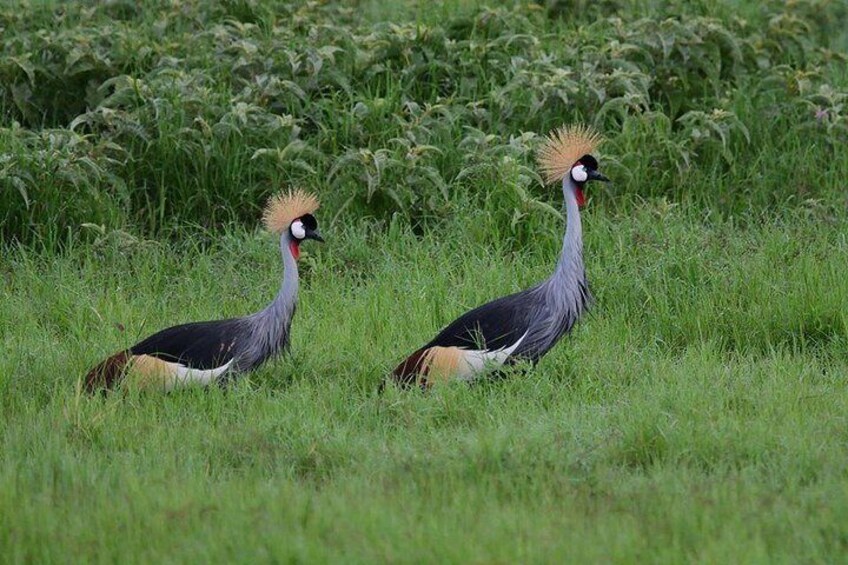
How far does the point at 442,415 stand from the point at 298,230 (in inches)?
41.1

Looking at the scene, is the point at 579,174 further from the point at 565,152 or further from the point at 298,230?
the point at 298,230

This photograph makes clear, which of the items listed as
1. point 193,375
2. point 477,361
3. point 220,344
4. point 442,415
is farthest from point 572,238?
point 193,375

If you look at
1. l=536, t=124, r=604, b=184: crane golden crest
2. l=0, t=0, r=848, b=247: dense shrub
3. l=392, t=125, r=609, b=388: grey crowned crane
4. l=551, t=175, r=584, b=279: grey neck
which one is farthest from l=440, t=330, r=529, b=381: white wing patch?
l=0, t=0, r=848, b=247: dense shrub

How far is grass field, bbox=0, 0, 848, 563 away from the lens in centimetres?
473

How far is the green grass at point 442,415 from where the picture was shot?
15.0 feet

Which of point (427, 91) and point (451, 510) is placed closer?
point (451, 510)

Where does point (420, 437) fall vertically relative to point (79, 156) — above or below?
below

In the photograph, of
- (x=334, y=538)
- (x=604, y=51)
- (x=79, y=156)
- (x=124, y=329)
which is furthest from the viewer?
(x=604, y=51)

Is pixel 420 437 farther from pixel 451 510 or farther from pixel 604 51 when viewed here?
pixel 604 51

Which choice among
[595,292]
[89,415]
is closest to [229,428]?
[89,415]

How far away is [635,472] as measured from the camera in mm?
5145

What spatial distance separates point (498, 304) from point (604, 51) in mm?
2856

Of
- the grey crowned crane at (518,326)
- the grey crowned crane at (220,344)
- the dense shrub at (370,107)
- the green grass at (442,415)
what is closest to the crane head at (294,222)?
the grey crowned crane at (220,344)

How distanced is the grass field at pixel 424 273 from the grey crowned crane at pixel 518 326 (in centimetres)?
13
